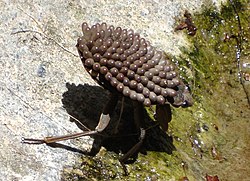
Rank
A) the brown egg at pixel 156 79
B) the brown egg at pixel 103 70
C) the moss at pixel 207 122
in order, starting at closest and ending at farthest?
the brown egg at pixel 103 70 < the brown egg at pixel 156 79 < the moss at pixel 207 122

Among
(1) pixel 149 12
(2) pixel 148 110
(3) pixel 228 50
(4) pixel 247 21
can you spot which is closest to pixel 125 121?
(2) pixel 148 110

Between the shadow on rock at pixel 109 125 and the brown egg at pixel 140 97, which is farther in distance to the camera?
the shadow on rock at pixel 109 125

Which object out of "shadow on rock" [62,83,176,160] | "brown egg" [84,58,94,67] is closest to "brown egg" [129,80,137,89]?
"brown egg" [84,58,94,67]

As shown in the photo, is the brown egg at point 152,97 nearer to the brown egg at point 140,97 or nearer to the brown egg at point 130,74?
the brown egg at point 140,97

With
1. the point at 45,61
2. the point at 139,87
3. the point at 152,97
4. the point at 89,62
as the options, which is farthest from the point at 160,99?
the point at 45,61

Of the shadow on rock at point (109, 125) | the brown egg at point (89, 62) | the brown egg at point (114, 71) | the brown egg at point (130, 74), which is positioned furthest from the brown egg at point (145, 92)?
the shadow on rock at point (109, 125)
